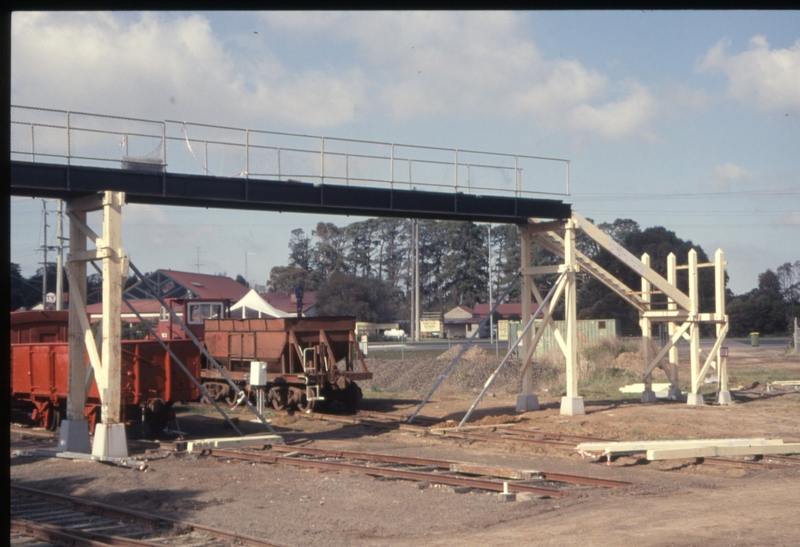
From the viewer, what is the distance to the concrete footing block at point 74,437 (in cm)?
1471

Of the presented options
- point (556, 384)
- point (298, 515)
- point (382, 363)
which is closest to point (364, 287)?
point (382, 363)

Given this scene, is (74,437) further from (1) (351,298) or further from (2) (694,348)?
(1) (351,298)

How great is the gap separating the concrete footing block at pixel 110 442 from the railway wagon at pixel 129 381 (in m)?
2.98

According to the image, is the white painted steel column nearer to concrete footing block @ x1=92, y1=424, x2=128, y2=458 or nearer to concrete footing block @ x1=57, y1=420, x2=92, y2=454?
concrete footing block @ x1=57, y1=420, x2=92, y2=454

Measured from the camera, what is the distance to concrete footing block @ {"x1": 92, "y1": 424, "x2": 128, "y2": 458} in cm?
1386

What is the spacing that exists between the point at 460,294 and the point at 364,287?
20.5 m

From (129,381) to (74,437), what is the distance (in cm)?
250

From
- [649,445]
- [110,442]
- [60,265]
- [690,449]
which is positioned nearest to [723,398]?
[649,445]

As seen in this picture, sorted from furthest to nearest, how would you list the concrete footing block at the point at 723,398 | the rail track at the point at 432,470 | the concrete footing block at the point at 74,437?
1. the concrete footing block at the point at 723,398
2. the concrete footing block at the point at 74,437
3. the rail track at the point at 432,470

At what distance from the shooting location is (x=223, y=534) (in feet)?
26.8

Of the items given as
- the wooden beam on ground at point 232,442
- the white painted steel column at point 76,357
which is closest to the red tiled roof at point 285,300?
the wooden beam on ground at point 232,442

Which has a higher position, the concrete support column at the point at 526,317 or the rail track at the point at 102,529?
the concrete support column at the point at 526,317

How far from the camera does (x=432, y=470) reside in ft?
40.8

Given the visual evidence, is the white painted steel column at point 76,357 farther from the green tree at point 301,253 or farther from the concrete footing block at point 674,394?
the green tree at point 301,253
